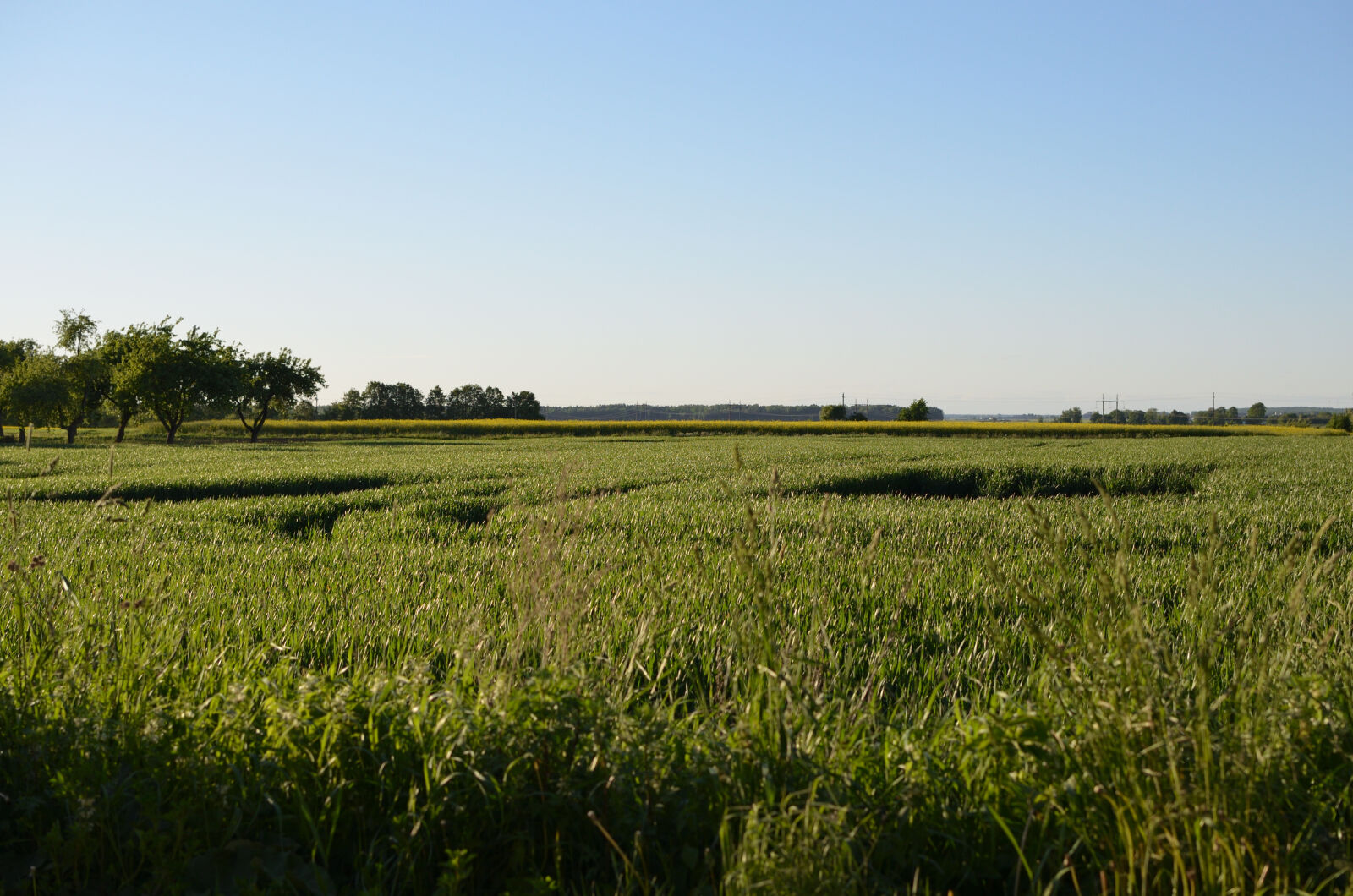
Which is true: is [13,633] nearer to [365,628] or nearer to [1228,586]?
[365,628]

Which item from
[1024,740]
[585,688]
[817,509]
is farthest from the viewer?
[817,509]


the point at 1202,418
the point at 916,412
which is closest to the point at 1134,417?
the point at 1202,418

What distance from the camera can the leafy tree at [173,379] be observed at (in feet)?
167

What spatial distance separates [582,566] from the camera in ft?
11.9

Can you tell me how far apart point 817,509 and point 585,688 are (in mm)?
9551

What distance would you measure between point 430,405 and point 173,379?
9313 cm

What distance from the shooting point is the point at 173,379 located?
169 ft

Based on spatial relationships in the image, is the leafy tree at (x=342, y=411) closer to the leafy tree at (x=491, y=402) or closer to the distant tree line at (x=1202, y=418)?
the leafy tree at (x=491, y=402)

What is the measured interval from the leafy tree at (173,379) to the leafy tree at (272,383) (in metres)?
3.29

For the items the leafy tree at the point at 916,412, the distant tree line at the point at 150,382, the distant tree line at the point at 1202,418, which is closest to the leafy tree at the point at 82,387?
the distant tree line at the point at 150,382

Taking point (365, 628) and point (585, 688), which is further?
point (365, 628)

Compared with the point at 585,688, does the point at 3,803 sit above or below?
below

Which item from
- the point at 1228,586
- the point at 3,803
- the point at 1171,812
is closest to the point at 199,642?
the point at 3,803

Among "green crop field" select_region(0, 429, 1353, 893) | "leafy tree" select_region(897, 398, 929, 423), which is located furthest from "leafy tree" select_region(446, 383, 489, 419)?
"green crop field" select_region(0, 429, 1353, 893)
